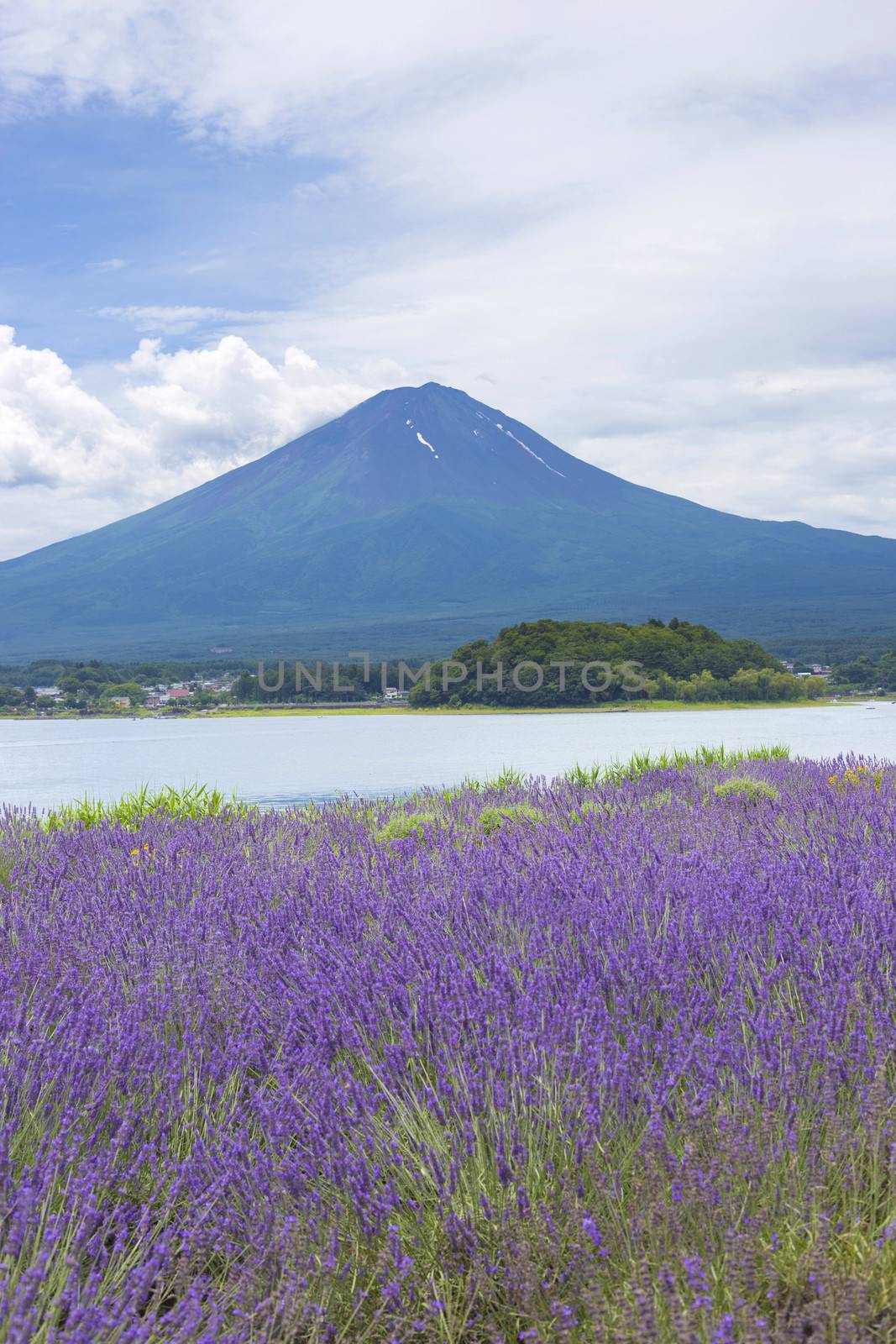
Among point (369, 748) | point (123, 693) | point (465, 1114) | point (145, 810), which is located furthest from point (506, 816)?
point (123, 693)

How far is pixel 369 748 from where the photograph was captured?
24.4 meters

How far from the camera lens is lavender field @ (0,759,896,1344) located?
172 cm

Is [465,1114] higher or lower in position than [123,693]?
lower

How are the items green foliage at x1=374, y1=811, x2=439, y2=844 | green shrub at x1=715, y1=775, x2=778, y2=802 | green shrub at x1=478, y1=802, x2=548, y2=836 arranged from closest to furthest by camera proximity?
green foliage at x1=374, y1=811, x2=439, y2=844 < green shrub at x1=478, y1=802, x2=548, y2=836 < green shrub at x1=715, y1=775, x2=778, y2=802

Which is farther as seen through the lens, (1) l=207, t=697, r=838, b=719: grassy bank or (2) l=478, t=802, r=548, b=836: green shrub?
(1) l=207, t=697, r=838, b=719: grassy bank

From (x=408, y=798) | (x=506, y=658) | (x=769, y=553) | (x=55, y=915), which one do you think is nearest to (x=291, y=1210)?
(x=55, y=915)

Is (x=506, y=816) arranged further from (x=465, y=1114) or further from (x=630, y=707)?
(x=630, y=707)

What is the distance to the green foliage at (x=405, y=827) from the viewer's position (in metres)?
Result: 6.23

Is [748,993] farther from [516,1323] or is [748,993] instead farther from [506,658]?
[506,658]

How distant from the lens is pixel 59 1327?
2.07 m

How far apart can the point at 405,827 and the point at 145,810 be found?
2.35 metres

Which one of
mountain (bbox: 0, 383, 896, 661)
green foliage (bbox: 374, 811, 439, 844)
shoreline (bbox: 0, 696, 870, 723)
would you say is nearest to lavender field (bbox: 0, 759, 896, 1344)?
green foliage (bbox: 374, 811, 439, 844)

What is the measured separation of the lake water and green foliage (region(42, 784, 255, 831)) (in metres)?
0.32

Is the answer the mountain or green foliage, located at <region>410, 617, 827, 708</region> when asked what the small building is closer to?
green foliage, located at <region>410, 617, 827, 708</region>
